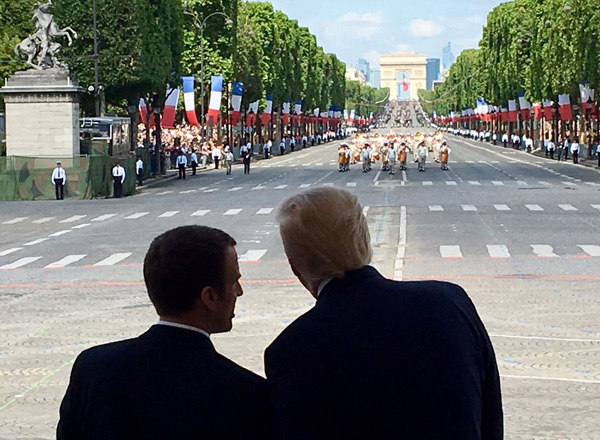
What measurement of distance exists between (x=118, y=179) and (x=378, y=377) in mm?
47294

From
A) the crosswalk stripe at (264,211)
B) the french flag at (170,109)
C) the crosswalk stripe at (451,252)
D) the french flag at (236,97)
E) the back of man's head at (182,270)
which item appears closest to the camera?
the back of man's head at (182,270)

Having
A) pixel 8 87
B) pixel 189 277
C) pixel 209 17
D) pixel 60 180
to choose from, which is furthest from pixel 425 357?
pixel 209 17

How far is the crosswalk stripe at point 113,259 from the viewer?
81.7ft

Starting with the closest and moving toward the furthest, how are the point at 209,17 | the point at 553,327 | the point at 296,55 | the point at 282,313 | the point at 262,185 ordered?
the point at 553,327
the point at 282,313
the point at 262,185
the point at 209,17
the point at 296,55

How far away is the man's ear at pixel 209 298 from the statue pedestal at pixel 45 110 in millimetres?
Result: 49461

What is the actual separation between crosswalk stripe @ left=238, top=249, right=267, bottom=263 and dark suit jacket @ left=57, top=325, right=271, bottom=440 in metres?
20.8

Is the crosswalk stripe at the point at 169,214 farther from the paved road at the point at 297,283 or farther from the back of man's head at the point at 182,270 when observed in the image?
the back of man's head at the point at 182,270

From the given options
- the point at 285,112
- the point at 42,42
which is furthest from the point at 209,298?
the point at 285,112

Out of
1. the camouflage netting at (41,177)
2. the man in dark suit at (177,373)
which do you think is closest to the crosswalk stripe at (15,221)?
the camouflage netting at (41,177)

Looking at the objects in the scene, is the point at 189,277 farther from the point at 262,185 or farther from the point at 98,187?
the point at 262,185

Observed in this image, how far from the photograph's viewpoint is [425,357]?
3.94 meters

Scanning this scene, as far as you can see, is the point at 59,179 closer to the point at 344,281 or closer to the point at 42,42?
the point at 42,42

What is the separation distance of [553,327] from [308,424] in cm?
1196

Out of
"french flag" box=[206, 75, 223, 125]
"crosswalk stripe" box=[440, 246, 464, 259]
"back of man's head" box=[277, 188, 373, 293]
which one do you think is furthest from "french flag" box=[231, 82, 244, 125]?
"back of man's head" box=[277, 188, 373, 293]
